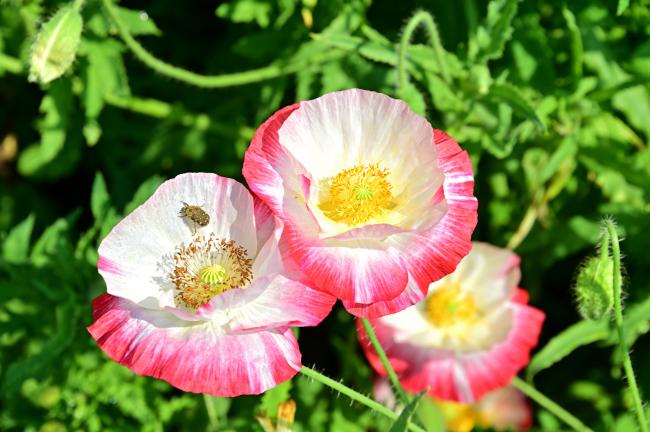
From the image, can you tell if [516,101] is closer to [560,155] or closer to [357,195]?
[560,155]

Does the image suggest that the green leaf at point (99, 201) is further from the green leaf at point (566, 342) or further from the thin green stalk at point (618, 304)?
the thin green stalk at point (618, 304)

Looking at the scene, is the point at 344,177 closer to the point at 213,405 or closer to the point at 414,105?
the point at 414,105

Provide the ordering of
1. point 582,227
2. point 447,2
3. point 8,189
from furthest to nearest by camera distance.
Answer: point 8,189
point 447,2
point 582,227

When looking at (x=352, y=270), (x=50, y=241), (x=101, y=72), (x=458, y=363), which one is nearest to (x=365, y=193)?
(x=352, y=270)

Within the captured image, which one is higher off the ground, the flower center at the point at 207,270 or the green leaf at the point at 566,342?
the flower center at the point at 207,270

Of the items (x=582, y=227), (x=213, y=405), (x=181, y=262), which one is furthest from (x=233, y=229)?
(x=582, y=227)

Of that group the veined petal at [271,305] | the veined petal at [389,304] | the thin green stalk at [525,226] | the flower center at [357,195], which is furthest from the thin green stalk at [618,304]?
the thin green stalk at [525,226]
